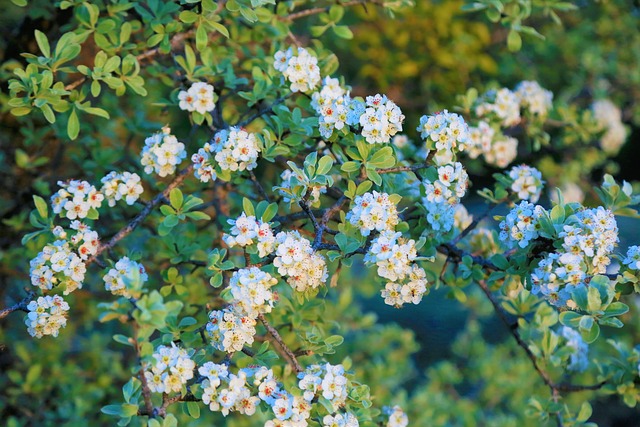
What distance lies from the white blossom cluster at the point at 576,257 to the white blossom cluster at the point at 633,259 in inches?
1.1

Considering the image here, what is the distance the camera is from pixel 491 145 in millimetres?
1890

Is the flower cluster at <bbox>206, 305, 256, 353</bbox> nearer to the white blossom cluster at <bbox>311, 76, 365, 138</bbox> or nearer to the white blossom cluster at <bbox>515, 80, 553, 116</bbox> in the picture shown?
the white blossom cluster at <bbox>311, 76, 365, 138</bbox>

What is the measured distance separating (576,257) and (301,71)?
64 cm

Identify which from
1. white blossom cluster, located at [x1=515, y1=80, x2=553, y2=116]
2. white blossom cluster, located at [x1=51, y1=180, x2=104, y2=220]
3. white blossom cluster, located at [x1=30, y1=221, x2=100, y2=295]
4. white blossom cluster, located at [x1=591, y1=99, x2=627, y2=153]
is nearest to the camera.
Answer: white blossom cluster, located at [x1=30, y1=221, x2=100, y2=295]

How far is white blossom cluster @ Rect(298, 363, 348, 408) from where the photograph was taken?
1.15 metres

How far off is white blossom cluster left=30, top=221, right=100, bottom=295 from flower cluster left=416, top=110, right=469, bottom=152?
25.7 inches

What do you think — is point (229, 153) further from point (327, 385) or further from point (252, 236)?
point (327, 385)

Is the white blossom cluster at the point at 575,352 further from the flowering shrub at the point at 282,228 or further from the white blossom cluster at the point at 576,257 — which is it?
the white blossom cluster at the point at 576,257

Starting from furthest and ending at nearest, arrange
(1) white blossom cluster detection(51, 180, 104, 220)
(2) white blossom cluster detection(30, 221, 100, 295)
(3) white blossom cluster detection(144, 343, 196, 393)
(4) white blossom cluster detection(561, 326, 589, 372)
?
(4) white blossom cluster detection(561, 326, 589, 372) → (1) white blossom cluster detection(51, 180, 104, 220) → (2) white blossom cluster detection(30, 221, 100, 295) → (3) white blossom cluster detection(144, 343, 196, 393)

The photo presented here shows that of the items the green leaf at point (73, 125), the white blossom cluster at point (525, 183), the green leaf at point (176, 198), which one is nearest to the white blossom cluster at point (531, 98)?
the white blossom cluster at point (525, 183)

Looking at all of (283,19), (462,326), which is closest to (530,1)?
(283,19)

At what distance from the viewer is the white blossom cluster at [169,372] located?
111cm

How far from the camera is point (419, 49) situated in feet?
11.8

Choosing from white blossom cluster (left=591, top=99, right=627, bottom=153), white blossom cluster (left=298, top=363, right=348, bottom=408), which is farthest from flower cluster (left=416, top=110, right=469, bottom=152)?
white blossom cluster (left=591, top=99, right=627, bottom=153)
